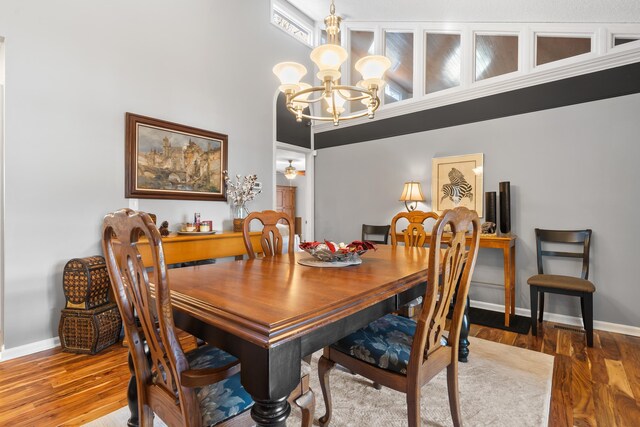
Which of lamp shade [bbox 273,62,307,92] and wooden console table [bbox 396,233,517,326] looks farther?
wooden console table [bbox 396,233,517,326]

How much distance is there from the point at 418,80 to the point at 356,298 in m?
4.11

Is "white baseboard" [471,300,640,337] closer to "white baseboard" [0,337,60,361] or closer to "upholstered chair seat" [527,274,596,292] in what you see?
"upholstered chair seat" [527,274,596,292]

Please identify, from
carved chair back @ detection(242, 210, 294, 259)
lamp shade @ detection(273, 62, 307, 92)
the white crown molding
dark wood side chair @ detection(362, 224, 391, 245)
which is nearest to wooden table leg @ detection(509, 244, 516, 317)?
dark wood side chair @ detection(362, 224, 391, 245)

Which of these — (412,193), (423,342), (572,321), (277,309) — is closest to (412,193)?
(412,193)

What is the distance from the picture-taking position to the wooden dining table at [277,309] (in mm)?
886

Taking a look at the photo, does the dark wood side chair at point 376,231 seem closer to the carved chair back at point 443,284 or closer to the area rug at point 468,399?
the area rug at point 468,399

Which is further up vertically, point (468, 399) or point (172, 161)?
point (172, 161)

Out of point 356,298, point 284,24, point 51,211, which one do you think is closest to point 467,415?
point 356,298

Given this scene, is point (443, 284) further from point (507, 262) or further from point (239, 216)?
point (239, 216)

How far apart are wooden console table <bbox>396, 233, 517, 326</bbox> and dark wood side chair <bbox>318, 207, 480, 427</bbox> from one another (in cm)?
203

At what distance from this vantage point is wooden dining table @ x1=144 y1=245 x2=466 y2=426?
2.91 ft

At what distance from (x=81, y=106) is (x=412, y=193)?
3.63 meters

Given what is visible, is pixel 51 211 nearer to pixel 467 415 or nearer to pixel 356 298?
pixel 356 298

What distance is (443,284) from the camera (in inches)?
54.3
